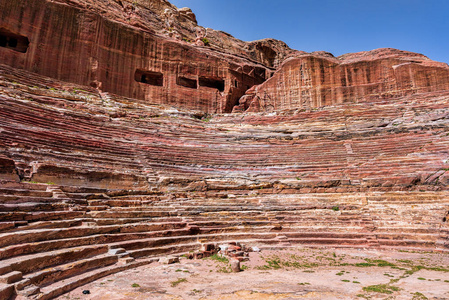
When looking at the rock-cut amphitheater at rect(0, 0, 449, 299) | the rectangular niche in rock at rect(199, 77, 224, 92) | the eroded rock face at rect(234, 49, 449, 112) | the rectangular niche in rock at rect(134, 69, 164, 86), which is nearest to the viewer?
the rock-cut amphitheater at rect(0, 0, 449, 299)

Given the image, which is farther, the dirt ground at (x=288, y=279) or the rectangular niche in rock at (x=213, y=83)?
the rectangular niche in rock at (x=213, y=83)

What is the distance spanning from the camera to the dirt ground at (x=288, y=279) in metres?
4.30

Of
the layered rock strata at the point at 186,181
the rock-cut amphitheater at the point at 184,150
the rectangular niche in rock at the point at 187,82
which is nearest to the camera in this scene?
the layered rock strata at the point at 186,181

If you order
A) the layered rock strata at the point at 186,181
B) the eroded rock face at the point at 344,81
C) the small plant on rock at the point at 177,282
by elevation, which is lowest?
the small plant on rock at the point at 177,282

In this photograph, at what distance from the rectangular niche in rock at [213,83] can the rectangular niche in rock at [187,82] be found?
934 millimetres

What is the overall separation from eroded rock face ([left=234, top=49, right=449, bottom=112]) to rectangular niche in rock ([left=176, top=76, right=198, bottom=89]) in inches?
167

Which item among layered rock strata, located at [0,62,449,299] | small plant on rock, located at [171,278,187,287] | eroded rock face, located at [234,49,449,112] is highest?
eroded rock face, located at [234,49,449,112]

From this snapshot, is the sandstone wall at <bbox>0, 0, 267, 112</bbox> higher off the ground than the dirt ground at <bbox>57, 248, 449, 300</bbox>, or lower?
higher

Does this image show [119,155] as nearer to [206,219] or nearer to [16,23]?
[206,219]

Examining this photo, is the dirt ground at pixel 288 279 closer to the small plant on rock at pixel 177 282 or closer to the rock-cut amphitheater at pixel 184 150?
the small plant on rock at pixel 177 282

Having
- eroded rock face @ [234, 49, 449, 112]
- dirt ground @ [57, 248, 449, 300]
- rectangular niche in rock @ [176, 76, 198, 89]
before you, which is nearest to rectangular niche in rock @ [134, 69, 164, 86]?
rectangular niche in rock @ [176, 76, 198, 89]

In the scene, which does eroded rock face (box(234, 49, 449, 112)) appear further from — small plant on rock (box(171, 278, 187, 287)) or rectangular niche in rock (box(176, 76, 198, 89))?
small plant on rock (box(171, 278, 187, 287))

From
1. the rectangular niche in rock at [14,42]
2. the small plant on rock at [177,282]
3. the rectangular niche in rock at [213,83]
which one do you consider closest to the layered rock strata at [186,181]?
the small plant on rock at [177,282]

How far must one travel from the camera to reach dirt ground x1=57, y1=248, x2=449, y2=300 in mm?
4305
